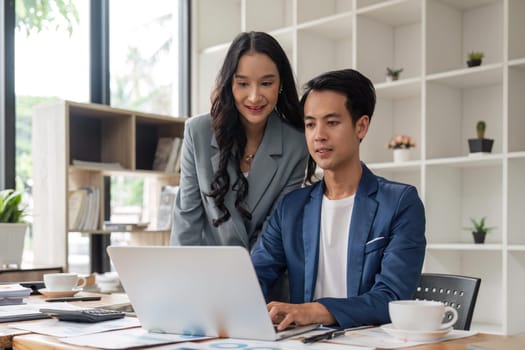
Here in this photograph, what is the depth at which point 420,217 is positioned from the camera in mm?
1666

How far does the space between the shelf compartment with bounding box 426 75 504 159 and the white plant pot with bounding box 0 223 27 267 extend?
79.0 inches

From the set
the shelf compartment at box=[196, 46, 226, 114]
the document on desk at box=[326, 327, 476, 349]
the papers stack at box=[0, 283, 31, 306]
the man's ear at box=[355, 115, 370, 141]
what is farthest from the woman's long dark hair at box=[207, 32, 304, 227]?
the shelf compartment at box=[196, 46, 226, 114]

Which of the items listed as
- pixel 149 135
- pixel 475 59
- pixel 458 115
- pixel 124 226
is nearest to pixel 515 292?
pixel 458 115

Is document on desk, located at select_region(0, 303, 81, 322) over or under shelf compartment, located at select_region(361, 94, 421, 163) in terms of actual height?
under

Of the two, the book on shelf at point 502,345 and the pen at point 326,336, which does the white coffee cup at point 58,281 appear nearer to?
the pen at point 326,336

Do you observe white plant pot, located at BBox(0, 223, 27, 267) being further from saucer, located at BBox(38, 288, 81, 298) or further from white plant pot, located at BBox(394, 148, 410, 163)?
white plant pot, located at BBox(394, 148, 410, 163)

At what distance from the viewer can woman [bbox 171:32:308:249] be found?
2.02 m

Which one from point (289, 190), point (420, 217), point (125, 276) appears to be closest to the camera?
point (125, 276)

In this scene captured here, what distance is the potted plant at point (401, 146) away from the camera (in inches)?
142

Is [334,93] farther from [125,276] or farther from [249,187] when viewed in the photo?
[125,276]

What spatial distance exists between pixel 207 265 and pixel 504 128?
2333 millimetres

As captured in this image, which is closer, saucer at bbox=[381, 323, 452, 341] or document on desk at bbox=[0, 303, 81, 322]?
saucer at bbox=[381, 323, 452, 341]

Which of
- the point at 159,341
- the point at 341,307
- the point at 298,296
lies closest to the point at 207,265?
the point at 159,341

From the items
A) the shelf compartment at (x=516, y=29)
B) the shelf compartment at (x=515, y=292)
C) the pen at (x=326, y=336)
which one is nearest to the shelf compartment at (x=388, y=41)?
the shelf compartment at (x=516, y=29)
